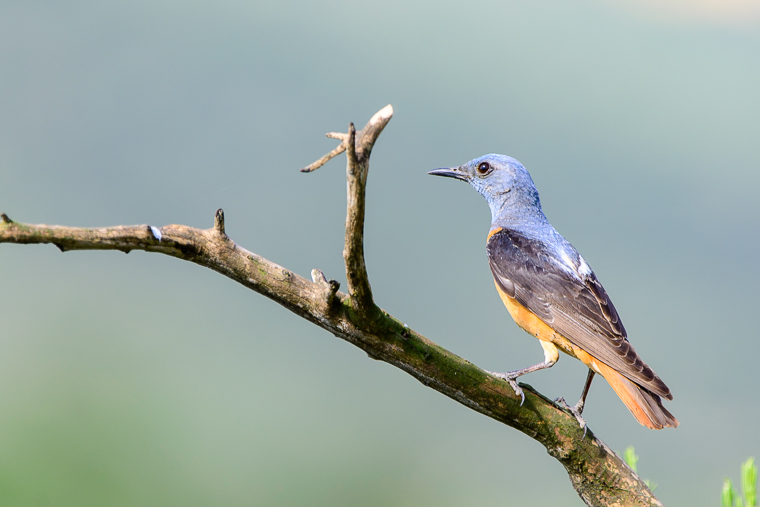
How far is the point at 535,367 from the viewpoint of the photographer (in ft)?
11.5

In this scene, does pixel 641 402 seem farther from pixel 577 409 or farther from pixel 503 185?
pixel 503 185

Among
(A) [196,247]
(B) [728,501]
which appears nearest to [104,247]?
(A) [196,247]

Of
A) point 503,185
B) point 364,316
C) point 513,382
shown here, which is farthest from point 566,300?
A: point 364,316

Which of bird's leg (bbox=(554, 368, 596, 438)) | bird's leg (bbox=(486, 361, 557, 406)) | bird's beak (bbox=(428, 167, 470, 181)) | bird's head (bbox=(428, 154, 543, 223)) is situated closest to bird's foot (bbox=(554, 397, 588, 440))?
bird's leg (bbox=(554, 368, 596, 438))

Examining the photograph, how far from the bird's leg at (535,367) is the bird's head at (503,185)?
3.33 feet

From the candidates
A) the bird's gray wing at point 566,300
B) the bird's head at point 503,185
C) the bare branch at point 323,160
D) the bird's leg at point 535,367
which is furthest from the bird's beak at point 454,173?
the bare branch at point 323,160

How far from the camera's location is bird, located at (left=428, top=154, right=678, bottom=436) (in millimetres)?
3428

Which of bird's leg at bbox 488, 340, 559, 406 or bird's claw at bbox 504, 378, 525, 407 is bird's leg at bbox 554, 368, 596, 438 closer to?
bird's leg at bbox 488, 340, 559, 406

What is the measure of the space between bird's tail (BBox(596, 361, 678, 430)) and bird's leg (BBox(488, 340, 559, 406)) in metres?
0.32

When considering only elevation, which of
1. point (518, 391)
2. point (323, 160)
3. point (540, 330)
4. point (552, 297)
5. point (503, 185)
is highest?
point (503, 185)

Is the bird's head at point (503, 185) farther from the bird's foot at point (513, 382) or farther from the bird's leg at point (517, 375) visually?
the bird's foot at point (513, 382)

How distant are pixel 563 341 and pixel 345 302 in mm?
1731

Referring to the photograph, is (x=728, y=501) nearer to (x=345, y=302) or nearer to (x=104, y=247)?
(x=345, y=302)

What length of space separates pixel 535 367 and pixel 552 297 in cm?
51
